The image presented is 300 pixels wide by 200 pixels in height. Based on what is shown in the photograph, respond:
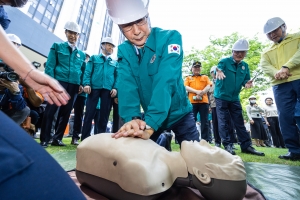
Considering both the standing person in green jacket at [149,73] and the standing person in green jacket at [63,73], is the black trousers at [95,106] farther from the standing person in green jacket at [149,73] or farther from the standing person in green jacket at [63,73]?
the standing person in green jacket at [149,73]

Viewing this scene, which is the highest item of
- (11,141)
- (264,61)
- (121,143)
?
(264,61)

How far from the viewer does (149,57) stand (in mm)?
1577

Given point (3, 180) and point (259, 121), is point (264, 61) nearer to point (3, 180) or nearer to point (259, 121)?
point (3, 180)

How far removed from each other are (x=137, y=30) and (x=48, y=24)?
19.5 meters

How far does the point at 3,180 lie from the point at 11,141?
0.06 m

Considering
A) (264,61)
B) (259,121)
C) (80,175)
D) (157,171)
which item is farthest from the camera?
(259,121)

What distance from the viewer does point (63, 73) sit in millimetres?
3379

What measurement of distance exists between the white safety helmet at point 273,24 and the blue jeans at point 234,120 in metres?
1.29

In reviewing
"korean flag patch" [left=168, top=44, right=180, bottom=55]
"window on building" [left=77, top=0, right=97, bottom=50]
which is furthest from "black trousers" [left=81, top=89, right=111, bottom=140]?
"window on building" [left=77, top=0, right=97, bottom=50]

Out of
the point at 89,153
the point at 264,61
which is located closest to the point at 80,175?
the point at 89,153

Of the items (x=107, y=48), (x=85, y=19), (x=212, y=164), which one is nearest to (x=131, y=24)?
(x=212, y=164)

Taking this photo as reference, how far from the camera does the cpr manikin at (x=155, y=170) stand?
0.89m

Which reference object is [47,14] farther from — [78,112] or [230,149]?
[230,149]

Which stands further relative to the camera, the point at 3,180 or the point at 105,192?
the point at 105,192
